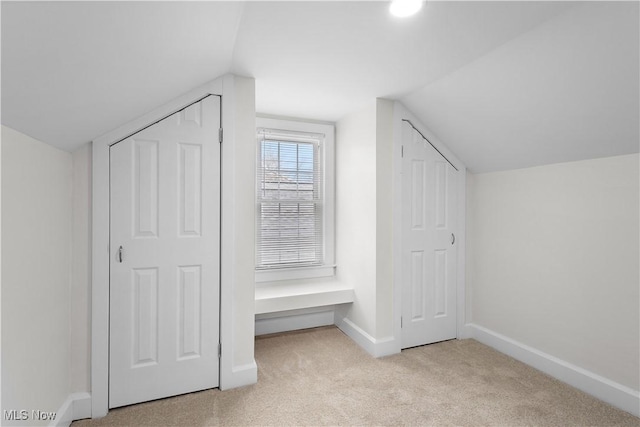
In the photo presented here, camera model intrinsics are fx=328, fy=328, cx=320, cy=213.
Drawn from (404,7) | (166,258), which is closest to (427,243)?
(404,7)

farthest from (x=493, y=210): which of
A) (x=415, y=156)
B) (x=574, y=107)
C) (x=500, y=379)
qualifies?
(x=500, y=379)

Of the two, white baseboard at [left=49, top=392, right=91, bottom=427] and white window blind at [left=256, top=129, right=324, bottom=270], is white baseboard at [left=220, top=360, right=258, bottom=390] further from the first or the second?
white window blind at [left=256, top=129, right=324, bottom=270]

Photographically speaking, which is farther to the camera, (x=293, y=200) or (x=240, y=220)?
(x=293, y=200)

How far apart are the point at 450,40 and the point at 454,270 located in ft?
6.87

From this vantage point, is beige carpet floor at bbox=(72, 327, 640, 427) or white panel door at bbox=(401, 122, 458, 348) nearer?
beige carpet floor at bbox=(72, 327, 640, 427)

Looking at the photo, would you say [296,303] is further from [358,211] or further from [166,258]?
[166,258]

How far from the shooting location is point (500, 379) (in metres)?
2.41

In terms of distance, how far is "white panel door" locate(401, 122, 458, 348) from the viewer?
2.94 meters

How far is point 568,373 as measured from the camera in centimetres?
236

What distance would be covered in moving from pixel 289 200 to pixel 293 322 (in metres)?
1.26
